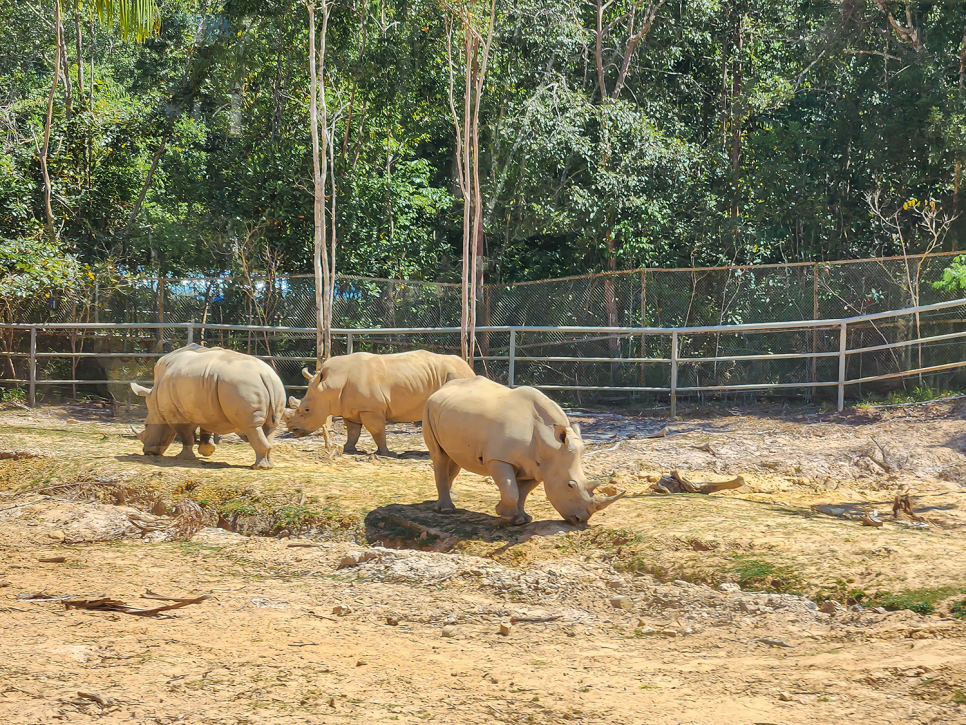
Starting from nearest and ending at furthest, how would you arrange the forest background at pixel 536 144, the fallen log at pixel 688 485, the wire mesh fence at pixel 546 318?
the fallen log at pixel 688 485, the wire mesh fence at pixel 546 318, the forest background at pixel 536 144

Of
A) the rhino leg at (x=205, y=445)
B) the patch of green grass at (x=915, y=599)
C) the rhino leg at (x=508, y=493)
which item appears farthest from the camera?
the rhino leg at (x=205, y=445)

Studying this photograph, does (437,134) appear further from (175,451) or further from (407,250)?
(175,451)

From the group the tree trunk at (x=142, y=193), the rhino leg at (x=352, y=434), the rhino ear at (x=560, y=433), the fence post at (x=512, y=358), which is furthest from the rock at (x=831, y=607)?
the tree trunk at (x=142, y=193)

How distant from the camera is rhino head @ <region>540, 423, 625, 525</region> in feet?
22.4

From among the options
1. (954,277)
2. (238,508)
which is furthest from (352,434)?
(954,277)

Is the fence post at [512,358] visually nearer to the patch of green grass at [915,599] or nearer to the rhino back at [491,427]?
the rhino back at [491,427]

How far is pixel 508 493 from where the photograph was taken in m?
6.79

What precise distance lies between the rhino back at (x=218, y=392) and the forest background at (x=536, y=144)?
23.0 feet

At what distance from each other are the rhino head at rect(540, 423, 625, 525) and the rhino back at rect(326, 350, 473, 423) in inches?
154

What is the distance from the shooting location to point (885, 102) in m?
16.8

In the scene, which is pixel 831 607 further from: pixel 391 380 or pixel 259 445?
pixel 391 380

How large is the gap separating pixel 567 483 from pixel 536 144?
10.7 metres

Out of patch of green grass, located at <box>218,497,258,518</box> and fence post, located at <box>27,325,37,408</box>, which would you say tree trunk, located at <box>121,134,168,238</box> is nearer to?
fence post, located at <box>27,325,37,408</box>

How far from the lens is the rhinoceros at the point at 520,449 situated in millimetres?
6820
